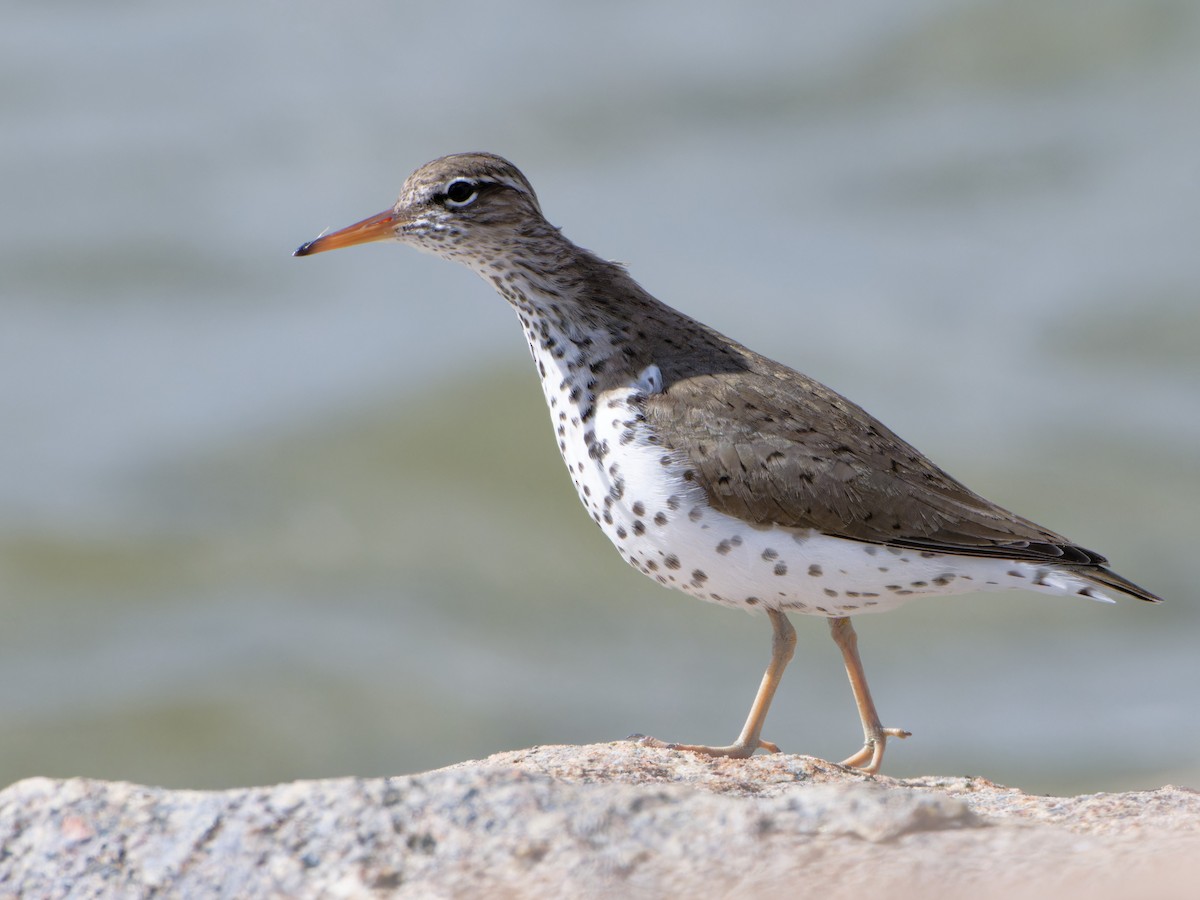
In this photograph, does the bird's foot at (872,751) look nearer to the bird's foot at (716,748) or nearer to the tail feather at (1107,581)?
the bird's foot at (716,748)

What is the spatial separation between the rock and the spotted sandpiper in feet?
8.50

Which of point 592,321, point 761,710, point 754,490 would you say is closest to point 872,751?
point 761,710

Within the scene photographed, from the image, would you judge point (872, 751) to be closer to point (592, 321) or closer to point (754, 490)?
point (754, 490)

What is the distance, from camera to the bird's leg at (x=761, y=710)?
27.8ft

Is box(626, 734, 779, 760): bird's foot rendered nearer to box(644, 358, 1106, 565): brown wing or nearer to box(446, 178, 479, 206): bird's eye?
box(644, 358, 1106, 565): brown wing

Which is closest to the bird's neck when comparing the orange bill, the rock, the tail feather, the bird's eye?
the bird's eye

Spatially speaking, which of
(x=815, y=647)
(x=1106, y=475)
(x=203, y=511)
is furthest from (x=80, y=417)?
(x=1106, y=475)

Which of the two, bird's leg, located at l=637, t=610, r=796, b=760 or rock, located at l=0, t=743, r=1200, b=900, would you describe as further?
bird's leg, located at l=637, t=610, r=796, b=760

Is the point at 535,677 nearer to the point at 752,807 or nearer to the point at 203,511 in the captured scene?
the point at 203,511

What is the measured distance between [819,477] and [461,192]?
283 centimetres

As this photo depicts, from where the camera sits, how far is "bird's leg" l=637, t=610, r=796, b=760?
27.8 ft

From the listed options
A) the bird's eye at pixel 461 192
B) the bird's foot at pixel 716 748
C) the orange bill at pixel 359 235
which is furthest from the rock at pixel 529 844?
the bird's eye at pixel 461 192

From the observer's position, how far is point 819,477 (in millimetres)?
8492

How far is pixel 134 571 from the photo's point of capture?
24.2 meters
